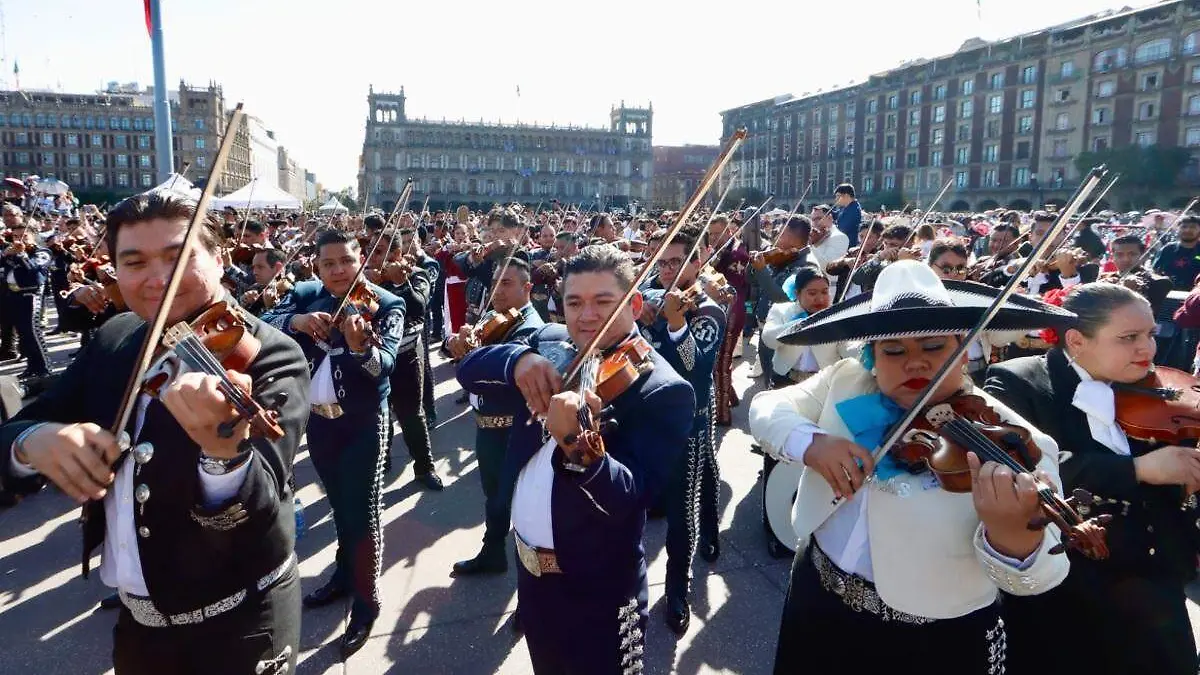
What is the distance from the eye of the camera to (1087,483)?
2.35 m

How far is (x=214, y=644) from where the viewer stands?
1.92 meters

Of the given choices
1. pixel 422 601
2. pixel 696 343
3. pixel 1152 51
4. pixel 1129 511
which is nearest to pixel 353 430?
pixel 422 601

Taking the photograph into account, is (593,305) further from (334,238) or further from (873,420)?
(334,238)

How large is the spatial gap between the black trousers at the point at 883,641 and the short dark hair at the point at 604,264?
1144 mm

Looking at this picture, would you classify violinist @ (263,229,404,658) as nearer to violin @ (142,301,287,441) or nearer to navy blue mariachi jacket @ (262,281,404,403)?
navy blue mariachi jacket @ (262,281,404,403)

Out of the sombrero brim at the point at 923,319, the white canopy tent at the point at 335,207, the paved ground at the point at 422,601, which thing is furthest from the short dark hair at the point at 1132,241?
the white canopy tent at the point at 335,207

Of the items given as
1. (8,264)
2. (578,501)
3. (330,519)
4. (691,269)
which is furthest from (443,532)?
(8,264)

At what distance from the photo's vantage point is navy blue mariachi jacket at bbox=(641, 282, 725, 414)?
406 centimetres

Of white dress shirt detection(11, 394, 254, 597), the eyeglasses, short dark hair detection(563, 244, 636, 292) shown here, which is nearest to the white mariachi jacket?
short dark hair detection(563, 244, 636, 292)

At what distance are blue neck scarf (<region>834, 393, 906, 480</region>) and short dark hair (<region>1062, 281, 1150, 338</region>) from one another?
984 mm

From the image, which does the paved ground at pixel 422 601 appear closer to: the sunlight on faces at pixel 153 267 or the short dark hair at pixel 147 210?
the sunlight on faces at pixel 153 267

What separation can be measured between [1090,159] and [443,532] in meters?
66.7

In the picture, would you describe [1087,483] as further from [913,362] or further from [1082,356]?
[913,362]

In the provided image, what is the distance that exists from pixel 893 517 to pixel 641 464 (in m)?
0.72
